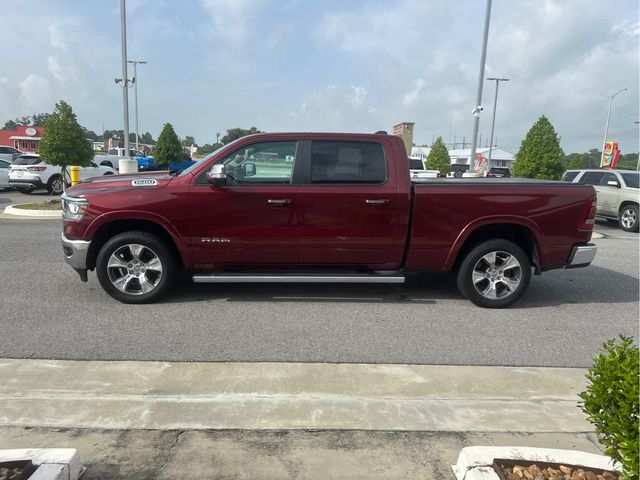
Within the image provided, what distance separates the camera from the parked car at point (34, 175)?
1781 centimetres

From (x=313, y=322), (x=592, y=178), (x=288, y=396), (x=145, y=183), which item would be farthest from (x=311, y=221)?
(x=592, y=178)

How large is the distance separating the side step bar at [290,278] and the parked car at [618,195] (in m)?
10.2

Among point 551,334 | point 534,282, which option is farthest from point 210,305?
point 534,282

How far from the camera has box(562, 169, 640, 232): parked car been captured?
1335 centimetres

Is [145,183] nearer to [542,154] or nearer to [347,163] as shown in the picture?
[347,163]

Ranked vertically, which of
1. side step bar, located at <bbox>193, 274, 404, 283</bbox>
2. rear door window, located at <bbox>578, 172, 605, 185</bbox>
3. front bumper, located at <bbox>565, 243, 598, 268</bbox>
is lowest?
side step bar, located at <bbox>193, 274, 404, 283</bbox>

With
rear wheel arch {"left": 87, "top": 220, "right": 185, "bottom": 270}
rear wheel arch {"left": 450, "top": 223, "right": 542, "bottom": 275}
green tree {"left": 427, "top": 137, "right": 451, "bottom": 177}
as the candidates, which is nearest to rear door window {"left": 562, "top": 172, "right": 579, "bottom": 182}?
rear wheel arch {"left": 450, "top": 223, "right": 542, "bottom": 275}

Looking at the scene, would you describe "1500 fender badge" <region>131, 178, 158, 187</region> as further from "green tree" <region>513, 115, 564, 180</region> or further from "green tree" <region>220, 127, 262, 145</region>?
"green tree" <region>513, 115, 564, 180</region>

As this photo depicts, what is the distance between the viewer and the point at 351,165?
18.2ft

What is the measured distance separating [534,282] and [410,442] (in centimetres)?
477

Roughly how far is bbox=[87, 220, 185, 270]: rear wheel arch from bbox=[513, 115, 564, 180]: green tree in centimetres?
1272

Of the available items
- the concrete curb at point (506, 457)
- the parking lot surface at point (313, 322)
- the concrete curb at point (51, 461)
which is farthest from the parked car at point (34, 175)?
the concrete curb at point (506, 457)

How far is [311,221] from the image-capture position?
17.8 ft

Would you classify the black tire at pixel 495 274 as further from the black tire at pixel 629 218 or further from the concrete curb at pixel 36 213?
the concrete curb at pixel 36 213
